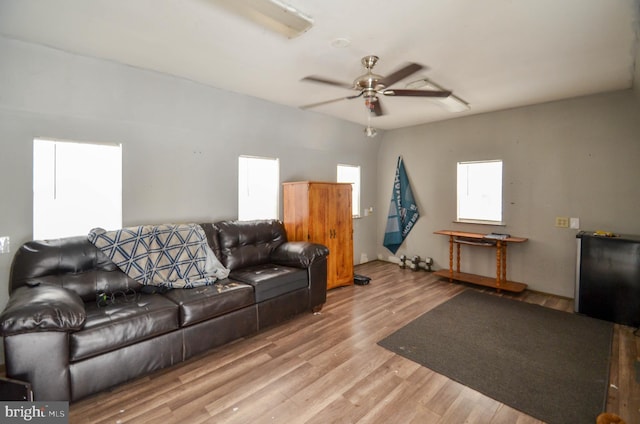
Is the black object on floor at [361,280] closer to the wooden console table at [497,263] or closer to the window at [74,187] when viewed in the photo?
the wooden console table at [497,263]

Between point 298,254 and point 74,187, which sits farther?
point 298,254

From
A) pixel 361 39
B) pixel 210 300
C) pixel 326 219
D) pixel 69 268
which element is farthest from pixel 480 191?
pixel 69 268

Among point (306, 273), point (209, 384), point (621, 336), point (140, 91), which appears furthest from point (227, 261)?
point (621, 336)

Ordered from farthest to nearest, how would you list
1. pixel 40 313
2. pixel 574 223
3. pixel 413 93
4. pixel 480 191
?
pixel 480 191
pixel 574 223
pixel 413 93
pixel 40 313

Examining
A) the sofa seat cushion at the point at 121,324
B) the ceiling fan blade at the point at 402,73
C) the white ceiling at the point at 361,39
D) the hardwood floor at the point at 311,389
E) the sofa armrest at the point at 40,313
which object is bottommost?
the hardwood floor at the point at 311,389

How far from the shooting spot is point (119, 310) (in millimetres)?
2229

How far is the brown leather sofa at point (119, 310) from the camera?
5.90 feet

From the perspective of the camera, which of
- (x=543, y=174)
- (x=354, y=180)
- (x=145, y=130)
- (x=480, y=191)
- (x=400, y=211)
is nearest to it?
(x=145, y=130)


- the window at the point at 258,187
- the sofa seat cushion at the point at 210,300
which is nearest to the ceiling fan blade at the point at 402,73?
the window at the point at 258,187

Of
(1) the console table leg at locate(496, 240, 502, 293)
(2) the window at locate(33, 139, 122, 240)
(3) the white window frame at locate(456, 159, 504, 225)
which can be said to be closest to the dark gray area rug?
(1) the console table leg at locate(496, 240, 502, 293)

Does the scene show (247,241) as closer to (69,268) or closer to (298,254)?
(298,254)

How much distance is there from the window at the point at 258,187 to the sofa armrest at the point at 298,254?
83 cm

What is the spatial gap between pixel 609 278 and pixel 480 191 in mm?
2002

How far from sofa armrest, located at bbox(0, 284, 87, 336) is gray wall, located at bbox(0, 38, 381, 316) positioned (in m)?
0.96
